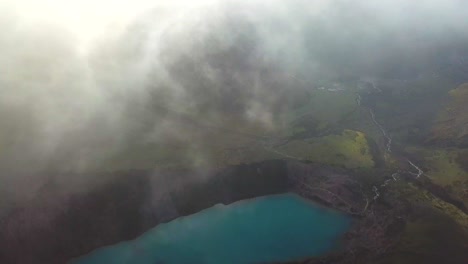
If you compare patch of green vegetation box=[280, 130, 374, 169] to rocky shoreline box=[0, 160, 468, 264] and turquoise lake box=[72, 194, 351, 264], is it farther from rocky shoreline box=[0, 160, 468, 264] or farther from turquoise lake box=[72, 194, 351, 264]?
turquoise lake box=[72, 194, 351, 264]

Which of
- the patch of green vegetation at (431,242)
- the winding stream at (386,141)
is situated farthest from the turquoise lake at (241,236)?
the winding stream at (386,141)

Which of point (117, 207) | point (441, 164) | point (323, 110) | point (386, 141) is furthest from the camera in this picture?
point (323, 110)

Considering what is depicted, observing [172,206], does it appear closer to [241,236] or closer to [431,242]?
[241,236]

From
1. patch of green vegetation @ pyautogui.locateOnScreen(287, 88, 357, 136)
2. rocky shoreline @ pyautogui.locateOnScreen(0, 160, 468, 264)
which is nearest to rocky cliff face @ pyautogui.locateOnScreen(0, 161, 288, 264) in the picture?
rocky shoreline @ pyautogui.locateOnScreen(0, 160, 468, 264)

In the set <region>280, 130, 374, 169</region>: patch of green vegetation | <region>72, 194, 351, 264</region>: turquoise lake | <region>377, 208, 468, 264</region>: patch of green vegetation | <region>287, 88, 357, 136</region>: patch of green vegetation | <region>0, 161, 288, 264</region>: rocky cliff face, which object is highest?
<region>287, 88, 357, 136</region>: patch of green vegetation

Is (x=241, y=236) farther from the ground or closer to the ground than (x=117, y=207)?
closer to the ground

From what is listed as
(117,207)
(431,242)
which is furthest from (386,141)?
(117,207)

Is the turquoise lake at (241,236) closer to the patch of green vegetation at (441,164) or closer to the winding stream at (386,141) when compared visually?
the winding stream at (386,141)
